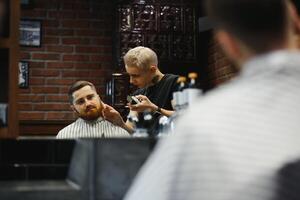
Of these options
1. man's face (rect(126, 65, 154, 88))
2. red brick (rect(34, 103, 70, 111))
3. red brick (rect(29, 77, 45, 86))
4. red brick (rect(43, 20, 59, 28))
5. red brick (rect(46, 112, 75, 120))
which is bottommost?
red brick (rect(46, 112, 75, 120))

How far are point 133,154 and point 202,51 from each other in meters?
3.08

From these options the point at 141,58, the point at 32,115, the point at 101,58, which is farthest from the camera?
the point at 101,58

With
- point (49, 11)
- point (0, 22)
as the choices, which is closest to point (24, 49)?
point (49, 11)

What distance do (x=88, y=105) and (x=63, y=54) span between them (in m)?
1.39

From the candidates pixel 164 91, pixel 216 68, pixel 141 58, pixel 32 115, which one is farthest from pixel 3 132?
pixel 216 68

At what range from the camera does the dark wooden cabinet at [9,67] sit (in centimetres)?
203

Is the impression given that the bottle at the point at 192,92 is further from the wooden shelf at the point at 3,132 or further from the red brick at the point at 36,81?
the red brick at the point at 36,81

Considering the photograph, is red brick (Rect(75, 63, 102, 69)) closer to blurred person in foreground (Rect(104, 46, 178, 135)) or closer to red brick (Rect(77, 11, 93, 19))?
red brick (Rect(77, 11, 93, 19))

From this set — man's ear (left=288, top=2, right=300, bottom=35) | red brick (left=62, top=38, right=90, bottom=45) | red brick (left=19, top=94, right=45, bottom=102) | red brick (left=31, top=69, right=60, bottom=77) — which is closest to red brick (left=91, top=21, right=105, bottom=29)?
red brick (left=62, top=38, right=90, bottom=45)

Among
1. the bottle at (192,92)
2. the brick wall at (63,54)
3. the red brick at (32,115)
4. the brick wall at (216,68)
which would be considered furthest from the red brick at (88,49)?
the bottle at (192,92)

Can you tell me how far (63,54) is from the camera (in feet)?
14.4

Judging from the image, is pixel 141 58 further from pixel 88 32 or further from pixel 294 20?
pixel 294 20

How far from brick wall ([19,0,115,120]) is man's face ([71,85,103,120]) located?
4.13 feet

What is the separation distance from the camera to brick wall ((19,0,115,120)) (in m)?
4.32
